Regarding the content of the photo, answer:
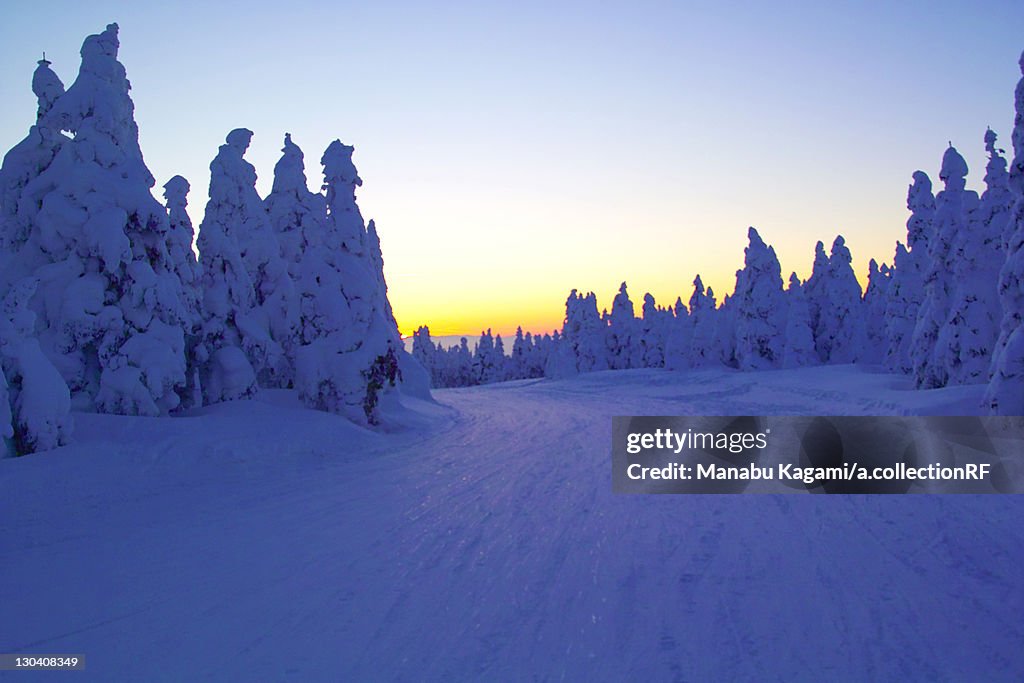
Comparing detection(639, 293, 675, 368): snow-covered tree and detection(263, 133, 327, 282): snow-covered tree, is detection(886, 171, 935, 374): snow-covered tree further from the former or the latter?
detection(639, 293, 675, 368): snow-covered tree

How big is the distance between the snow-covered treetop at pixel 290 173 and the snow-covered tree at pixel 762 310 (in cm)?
4162

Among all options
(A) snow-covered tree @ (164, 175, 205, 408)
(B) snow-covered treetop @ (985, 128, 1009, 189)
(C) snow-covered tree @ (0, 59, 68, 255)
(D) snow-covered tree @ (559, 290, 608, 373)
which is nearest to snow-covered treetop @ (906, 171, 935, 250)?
(B) snow-covered treetop @ (985, 128, 1009, 189)

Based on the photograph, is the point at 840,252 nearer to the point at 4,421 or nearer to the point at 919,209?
the point at 919,209

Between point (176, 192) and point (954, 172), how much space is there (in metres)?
32.9

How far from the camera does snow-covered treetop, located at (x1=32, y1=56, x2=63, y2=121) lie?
709 inches

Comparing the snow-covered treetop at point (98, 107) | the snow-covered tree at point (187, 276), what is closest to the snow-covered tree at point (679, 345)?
the snow-covered tree at point (187, 276)

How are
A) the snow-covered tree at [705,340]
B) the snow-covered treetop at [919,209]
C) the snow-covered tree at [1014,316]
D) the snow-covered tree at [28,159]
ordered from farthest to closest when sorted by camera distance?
the snow-covered tree at [705,340] → the snow-covered treetop at [919,209] → the snow-covered tree at [28,159] → the snow-covered tree at [1014,316]

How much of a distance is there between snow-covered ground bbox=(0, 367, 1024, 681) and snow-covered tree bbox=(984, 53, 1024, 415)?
20.1 feet

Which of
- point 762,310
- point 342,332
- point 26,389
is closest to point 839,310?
point 762,310

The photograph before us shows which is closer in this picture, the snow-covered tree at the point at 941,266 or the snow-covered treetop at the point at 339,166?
the snow-covered treetop at the point at 339,166

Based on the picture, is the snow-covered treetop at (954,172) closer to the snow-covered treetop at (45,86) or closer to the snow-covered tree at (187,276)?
the snow-covered tree at (187,276)

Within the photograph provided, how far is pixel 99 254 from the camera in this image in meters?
16.9

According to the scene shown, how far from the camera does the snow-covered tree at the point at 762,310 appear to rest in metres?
57.3

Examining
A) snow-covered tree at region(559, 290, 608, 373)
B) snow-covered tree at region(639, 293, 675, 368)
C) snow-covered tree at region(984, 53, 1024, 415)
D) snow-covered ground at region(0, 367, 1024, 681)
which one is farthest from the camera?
snow-covered tree at region(559, 290, 608, 373)
